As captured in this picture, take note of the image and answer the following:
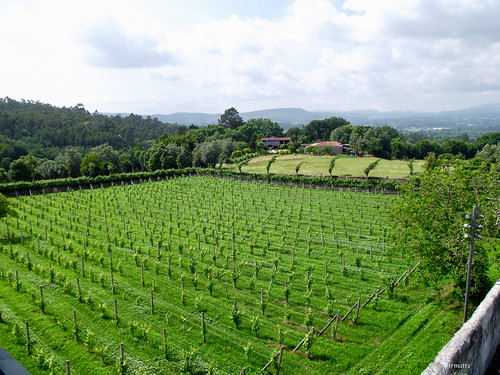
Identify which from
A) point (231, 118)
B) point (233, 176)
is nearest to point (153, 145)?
point (233, 176)

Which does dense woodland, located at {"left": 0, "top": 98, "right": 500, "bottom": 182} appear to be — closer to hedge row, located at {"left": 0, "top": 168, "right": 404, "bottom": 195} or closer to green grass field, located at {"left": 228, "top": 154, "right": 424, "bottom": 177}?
green grass field, located at {"left": 228, "top": 154, "right": 424, "bottom": 177}

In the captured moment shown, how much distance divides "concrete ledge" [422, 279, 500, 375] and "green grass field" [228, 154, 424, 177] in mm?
39749

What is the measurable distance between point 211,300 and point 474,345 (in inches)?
338

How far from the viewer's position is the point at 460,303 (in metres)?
13.3

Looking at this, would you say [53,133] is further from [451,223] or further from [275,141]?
[451,223]

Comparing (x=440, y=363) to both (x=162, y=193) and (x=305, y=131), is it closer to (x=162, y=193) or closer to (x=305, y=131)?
(x=162, y=193)

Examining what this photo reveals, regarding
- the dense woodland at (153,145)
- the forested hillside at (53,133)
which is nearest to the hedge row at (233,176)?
the dense woodland at (153,145)

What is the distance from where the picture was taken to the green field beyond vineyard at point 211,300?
1019cm

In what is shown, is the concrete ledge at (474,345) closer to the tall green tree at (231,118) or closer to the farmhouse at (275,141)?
the farmhouse at (275,141)

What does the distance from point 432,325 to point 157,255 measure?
12834mm

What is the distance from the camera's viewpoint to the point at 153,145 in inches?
2702

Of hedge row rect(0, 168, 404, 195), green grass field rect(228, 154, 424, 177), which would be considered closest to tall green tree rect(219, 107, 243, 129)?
green grass field rect(228, 154, 424, 177)

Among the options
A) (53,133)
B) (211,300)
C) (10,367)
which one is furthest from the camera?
(53,133)

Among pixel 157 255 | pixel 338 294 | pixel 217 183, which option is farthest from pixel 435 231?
pixel 217 183
